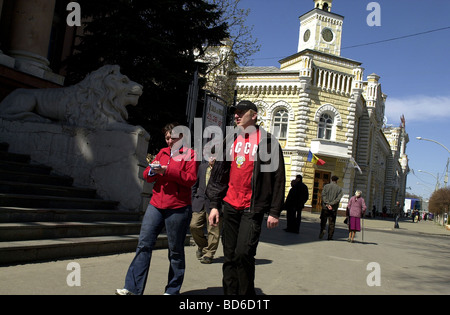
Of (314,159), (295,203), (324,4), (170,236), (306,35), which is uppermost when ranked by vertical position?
(324,4)

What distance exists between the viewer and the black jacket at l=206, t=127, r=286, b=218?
14.1 feet

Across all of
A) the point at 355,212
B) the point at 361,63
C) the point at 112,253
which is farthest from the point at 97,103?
the point at 361,63

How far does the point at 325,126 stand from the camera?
1527 inches

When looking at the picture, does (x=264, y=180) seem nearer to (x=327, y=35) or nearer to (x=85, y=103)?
(x=85, y=103)

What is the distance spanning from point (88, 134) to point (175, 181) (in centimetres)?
484

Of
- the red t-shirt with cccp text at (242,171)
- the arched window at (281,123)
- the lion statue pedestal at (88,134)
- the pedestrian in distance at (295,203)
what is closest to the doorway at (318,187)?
the arched window at (281,123)

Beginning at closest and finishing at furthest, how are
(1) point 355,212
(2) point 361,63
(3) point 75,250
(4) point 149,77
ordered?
1. (3) point 75,250
2. (4) point 149,77
3. (1) point 355,212
4. (2) point 361,63

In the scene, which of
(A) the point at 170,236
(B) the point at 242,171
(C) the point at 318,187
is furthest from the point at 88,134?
(C) the point at 318,187

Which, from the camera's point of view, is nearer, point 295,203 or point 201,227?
point 201,227

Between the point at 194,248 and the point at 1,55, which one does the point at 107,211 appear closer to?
the point at 194,248

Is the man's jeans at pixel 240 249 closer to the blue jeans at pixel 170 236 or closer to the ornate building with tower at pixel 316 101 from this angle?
the blue jeans at pixel 170 236

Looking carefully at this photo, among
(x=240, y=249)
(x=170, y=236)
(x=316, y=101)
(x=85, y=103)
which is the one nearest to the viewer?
(x=240, y=249)

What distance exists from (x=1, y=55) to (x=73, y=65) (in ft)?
8.46
